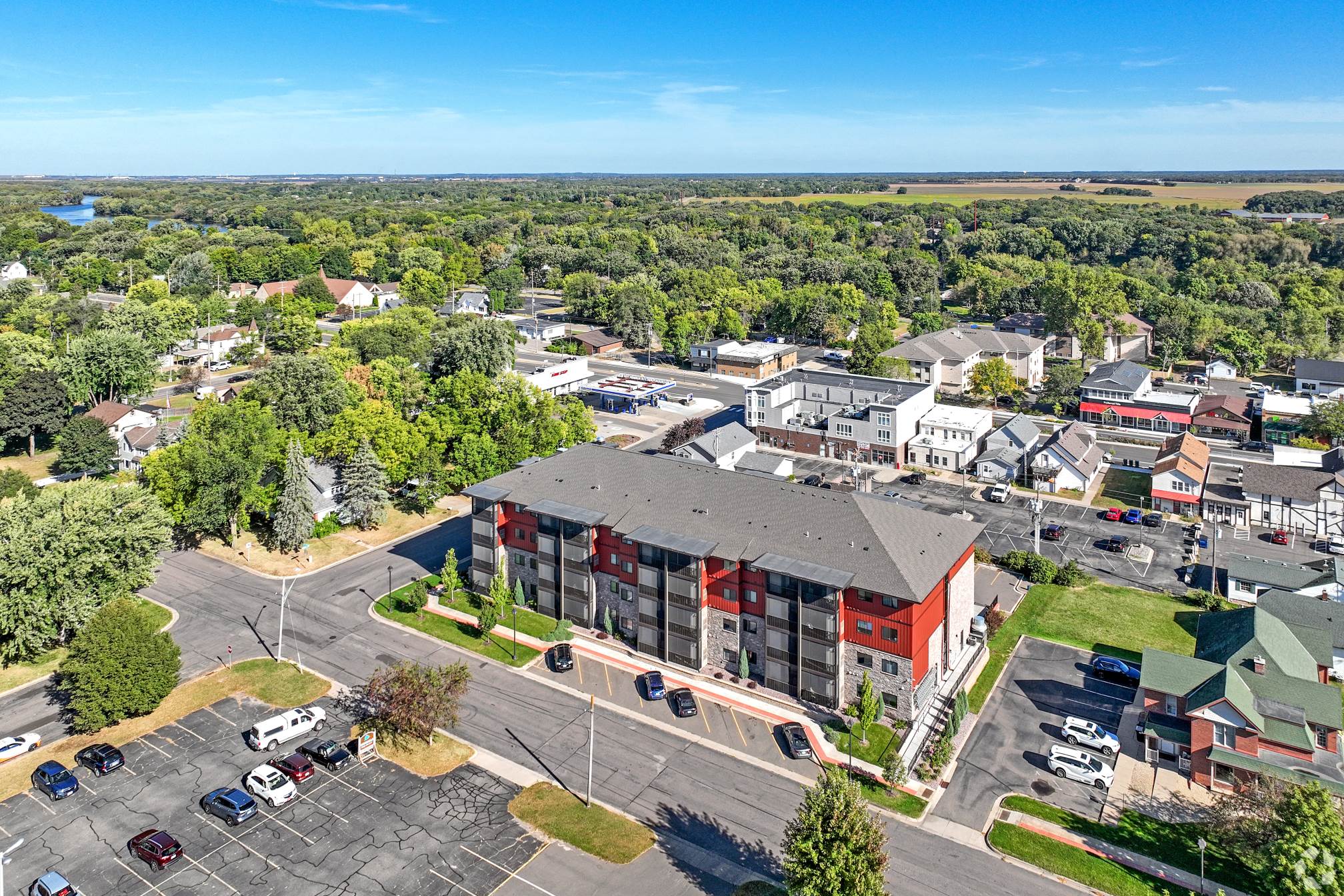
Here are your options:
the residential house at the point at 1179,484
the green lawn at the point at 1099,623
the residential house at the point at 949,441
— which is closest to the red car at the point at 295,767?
Result: the green lawn at the point at 1099,623

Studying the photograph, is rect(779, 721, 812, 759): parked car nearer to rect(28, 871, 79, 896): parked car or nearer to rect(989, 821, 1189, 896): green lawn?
rect(989, 821, 1189, 896): green lawn

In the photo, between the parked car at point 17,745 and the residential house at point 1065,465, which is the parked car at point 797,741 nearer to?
the parked car at point 17,745

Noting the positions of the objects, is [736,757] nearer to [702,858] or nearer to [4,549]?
[702,858]

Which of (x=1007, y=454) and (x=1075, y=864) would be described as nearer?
(x=1075, y=864)

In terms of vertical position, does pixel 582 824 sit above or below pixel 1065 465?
below

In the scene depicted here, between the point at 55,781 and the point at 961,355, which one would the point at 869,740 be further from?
the point at 961,355

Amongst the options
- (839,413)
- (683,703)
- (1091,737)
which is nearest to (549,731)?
(683,703)
